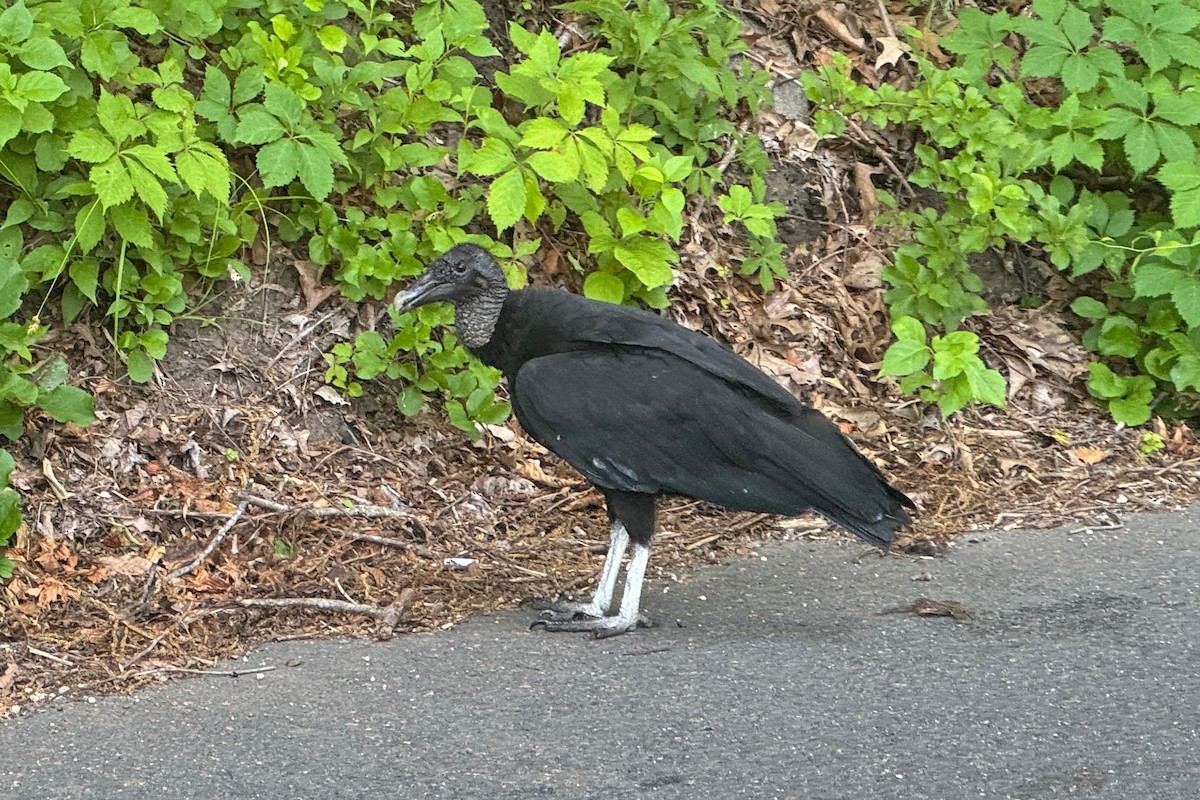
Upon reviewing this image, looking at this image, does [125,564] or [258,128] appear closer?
[125,564]

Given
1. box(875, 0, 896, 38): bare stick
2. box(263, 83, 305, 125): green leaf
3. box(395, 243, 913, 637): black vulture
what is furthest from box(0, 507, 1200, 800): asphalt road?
box(875, 0, 896, 38): bare stick

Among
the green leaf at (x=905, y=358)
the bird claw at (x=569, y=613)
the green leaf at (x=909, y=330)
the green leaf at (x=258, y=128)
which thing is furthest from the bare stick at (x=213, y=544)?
the green leaf at (x=909, y=330)

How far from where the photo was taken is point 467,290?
4.54m

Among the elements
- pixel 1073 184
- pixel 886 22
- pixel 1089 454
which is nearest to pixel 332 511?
pixel 1089 454

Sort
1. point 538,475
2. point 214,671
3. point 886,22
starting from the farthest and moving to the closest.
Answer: point 886,22 < point 538,475 < point 214,671

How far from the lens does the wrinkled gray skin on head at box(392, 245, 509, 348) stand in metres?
4.54

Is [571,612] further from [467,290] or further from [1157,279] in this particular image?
[1157,279]

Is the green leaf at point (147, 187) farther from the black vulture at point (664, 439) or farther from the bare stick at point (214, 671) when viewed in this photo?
the bare stick at point (214, 671)

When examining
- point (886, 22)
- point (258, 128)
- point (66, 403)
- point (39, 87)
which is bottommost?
point (66, 403)

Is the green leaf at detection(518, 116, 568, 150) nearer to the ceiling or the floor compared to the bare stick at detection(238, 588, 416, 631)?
nearer to the ceiling

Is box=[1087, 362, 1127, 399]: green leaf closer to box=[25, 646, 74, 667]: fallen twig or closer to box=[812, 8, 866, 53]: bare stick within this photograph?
box=[812, 8, 866, 53]: bare stick

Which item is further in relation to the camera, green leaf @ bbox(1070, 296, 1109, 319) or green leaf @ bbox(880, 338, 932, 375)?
green leaf @ bbox(1070, 296, 1109, 319)

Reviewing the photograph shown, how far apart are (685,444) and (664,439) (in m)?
0.07

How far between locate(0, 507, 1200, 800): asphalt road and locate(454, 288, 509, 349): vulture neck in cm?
98
